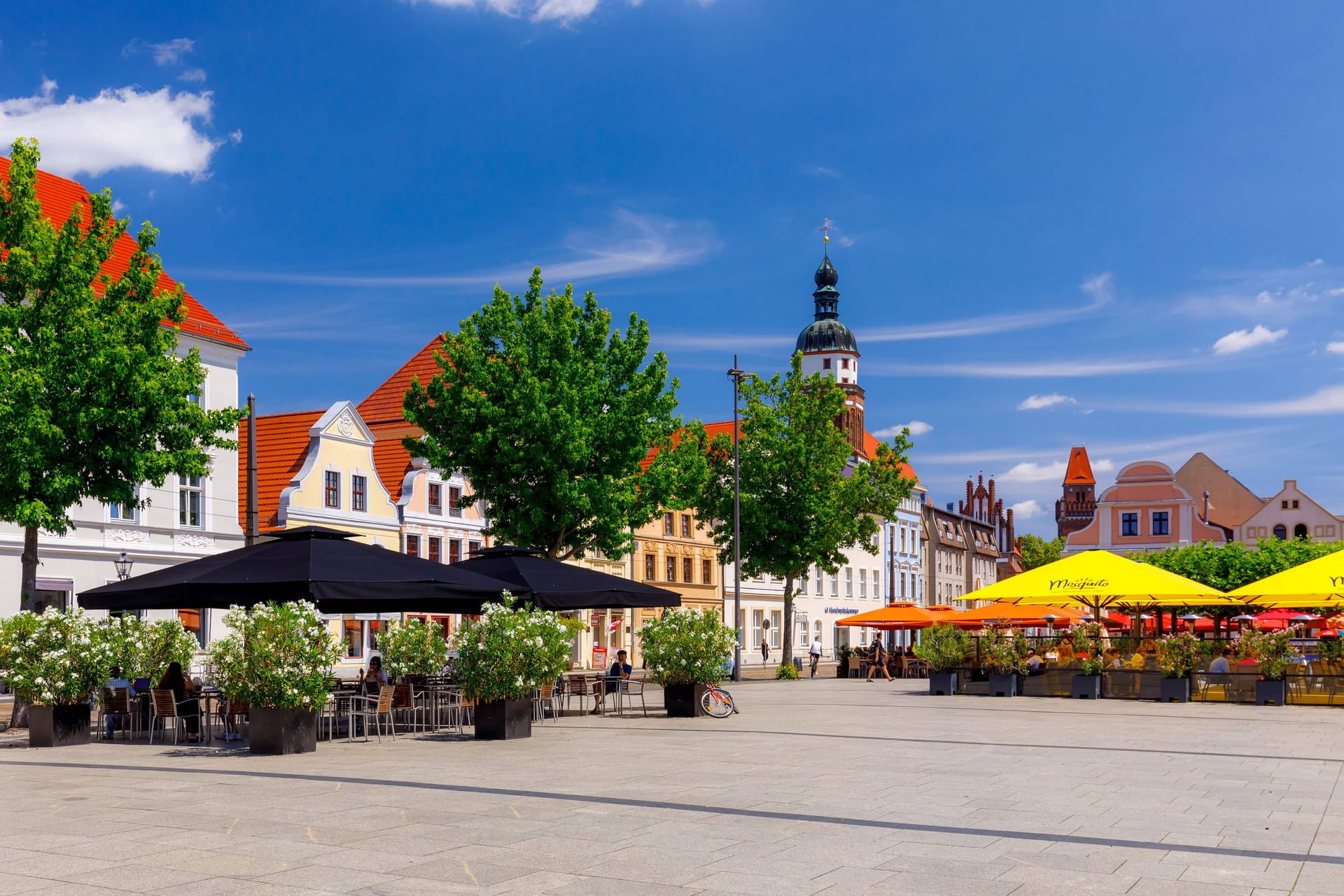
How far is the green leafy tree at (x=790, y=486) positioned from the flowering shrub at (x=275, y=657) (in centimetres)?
3115

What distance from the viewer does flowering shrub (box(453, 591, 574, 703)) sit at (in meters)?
18.0

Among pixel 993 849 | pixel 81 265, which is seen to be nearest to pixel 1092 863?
pixel 993 849

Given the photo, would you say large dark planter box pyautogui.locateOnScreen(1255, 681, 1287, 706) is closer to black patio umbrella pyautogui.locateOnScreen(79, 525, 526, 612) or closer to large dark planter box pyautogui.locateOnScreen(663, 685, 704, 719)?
large dark planter box pyautogui.locateOnScreen(663, 685, 704, 719)

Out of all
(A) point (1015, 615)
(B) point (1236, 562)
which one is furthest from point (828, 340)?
(A) point (1015, 615)

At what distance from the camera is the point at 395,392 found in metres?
56.4

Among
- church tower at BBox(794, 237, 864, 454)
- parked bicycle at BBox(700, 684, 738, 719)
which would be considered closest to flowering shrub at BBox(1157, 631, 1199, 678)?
parked bicycle at BBox(700, 684, 738, 719)

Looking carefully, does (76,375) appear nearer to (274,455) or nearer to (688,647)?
(688,647)

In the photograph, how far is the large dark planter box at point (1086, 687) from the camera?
29.4 metres

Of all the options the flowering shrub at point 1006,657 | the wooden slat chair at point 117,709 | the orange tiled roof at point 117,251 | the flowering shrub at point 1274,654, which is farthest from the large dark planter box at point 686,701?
the orange tiled roof at point 117,251

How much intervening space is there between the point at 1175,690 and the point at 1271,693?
1.96 m

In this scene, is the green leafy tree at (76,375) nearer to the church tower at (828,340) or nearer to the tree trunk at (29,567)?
the tree trunk at (29,567)

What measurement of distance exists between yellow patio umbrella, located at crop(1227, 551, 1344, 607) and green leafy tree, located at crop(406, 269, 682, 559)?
48.8ft

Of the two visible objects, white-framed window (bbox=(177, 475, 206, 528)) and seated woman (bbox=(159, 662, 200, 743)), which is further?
white-framed window (bbox=(177, 475, 206, 528))

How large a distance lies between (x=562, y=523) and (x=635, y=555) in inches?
1193
